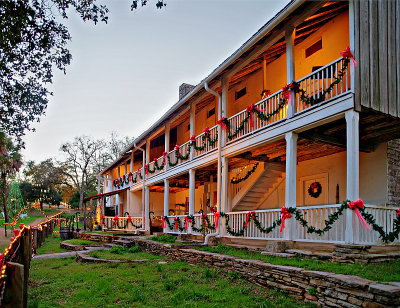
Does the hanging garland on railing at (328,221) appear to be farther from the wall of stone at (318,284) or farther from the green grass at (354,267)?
the wall of stone at (318,284)

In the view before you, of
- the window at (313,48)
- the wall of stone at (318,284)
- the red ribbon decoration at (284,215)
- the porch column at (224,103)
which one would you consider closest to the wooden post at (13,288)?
the wall of stone at (318,284)

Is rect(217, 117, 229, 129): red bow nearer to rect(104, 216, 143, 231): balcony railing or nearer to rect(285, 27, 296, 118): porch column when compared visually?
rect(285, 27, 296, 118): porch column

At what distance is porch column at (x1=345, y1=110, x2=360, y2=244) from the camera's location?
6.86 metres

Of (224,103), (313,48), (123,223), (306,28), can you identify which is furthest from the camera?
(123,223)

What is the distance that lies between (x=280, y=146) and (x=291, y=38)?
3.48 meters

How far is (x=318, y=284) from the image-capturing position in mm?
5441

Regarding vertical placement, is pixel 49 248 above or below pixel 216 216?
below

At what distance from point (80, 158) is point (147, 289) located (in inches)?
1715

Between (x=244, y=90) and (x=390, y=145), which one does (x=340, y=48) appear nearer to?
(x=390, y=145)

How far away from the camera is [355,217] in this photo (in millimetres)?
6883

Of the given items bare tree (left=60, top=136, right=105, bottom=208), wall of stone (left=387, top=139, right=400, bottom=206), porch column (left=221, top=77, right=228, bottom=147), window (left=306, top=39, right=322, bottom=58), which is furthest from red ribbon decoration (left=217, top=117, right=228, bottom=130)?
bare tree (left=60, top=136, right=105, bottom=208)

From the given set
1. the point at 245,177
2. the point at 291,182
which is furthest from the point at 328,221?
the point at 245,177

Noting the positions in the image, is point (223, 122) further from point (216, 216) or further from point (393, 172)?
point (393, 172)

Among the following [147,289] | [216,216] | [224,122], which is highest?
[224,122]
